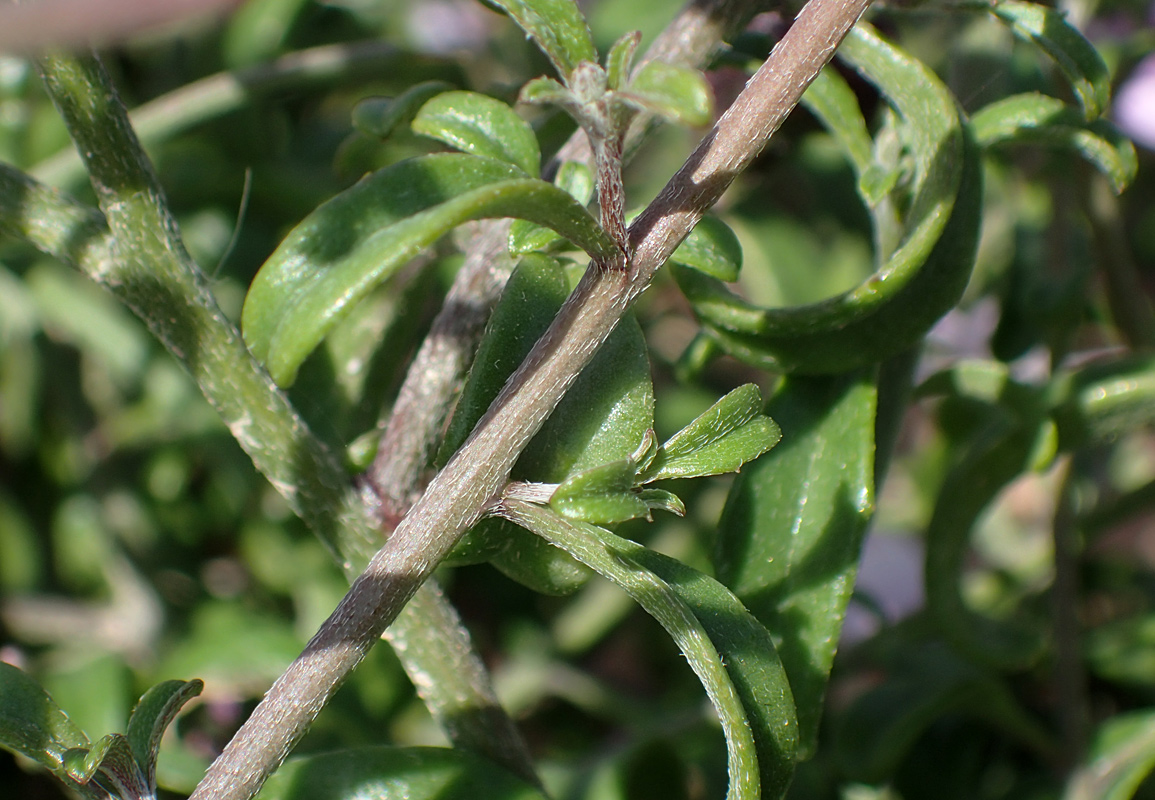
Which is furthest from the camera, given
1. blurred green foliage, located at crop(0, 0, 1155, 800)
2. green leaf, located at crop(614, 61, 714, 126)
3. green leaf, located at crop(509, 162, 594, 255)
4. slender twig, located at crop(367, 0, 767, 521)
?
blurred green foliage, located at crop(0, 0, 1155, 800)

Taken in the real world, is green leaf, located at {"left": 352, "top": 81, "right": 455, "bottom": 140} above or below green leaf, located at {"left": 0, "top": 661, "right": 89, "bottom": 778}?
above

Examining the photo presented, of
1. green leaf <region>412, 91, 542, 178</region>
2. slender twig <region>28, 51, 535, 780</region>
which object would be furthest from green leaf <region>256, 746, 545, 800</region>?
green leaf <region>412, 91, 542, 178</region>

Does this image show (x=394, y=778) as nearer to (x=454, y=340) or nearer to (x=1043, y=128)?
(x=454, y=340)

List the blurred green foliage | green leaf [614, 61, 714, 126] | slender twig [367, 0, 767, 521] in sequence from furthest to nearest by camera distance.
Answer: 1. the blurred green foliage
2. slender twig [367, 0, 767, 521]
3. green leaf [614, 61, 714, 126]

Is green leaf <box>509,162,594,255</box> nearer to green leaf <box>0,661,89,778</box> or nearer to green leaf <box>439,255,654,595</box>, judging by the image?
green leaf <box>439,255,654,595</box>

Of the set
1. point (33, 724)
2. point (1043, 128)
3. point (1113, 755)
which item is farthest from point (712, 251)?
point (1113, 755)

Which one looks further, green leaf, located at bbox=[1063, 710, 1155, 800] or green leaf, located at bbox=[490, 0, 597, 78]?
green leaf, located at bbox=[1063, 710, 1155, 800]

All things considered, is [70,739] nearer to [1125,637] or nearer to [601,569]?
[601,569]
